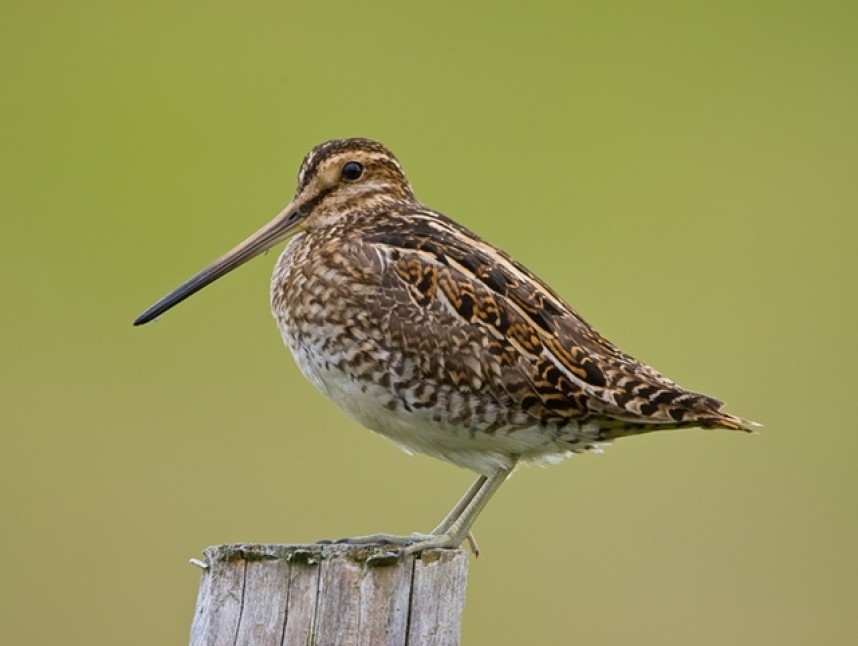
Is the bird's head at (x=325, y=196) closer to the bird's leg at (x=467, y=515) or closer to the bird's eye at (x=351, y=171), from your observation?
the bird's eye at (x=351, y=171)

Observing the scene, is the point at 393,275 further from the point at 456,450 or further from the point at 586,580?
the point at 586,580

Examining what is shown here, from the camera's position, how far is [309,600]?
4.30 metres

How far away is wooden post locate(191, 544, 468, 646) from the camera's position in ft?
14.1

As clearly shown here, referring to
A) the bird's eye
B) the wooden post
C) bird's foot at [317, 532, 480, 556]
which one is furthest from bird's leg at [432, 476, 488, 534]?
the wooden post

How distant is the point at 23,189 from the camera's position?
45.9 feet

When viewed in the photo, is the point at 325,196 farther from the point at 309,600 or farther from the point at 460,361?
the point at 309,600

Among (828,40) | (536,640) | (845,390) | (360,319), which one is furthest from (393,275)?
(828,40)

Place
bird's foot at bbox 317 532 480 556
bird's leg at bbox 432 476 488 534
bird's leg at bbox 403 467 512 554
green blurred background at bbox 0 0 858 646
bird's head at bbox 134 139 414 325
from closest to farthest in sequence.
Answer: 1. bird's foot at bbox 317 532 480 556
2. bird's leg at bbox 403 467 512 554
3. bird's leg at bbox 432 476 488 534
4. bird's head at bbox 134 139 414 325
5. green blurred background at bbox 0 0 858 646

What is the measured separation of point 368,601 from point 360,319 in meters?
1.42

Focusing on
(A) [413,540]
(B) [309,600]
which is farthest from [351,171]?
(B) [309,600]

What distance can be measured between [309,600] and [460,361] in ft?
4.24

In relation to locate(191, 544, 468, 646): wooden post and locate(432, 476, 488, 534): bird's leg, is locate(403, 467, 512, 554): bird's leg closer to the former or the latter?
locate(432, 476, 488, 534): bird's leg

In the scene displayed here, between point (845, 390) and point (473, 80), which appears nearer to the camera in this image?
point (845, 390)

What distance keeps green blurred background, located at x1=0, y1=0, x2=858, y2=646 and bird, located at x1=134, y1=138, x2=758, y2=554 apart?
358cm
